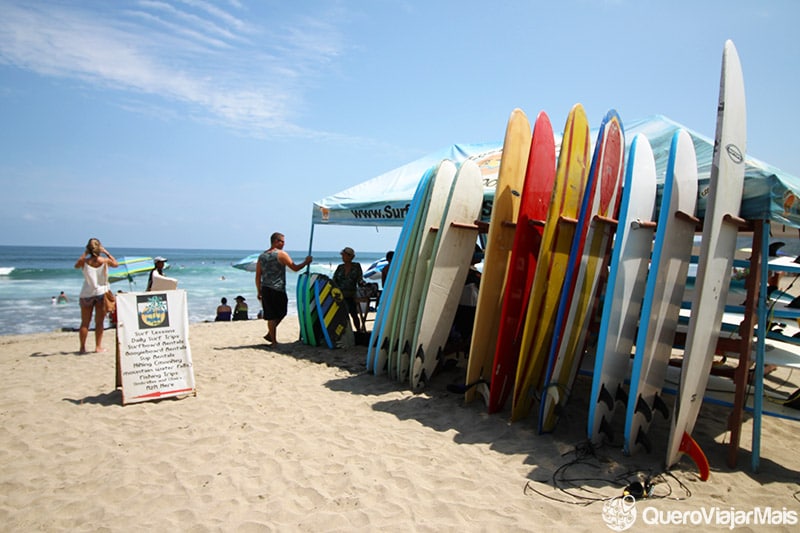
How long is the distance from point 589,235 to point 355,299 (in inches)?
164

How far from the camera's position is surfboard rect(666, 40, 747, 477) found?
3.25 metres

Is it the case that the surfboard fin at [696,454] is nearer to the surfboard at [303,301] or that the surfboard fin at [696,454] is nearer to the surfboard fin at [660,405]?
the surfboard fin at [660,405]

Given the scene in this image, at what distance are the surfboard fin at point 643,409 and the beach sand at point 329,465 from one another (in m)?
0.31

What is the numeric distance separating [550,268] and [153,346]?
3.83 meters

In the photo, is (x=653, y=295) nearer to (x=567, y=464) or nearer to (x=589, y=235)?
(x=589, y=235)

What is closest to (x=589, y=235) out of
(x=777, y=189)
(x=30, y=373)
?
(x=777, y=189)

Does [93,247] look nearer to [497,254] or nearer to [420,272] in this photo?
[420,272]

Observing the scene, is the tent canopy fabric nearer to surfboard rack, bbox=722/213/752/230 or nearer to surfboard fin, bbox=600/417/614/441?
surfboard rack, bbox=722/213/752/230

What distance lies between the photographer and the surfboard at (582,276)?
3.91 meters

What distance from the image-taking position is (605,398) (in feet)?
12.3

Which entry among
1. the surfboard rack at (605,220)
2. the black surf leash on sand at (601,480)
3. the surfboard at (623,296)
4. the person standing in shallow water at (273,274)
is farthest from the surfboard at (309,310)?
the black surf leash on sand at (601,480)

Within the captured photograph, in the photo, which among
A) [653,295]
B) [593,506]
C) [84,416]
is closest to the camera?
[593,506]

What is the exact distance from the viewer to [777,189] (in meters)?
3.53

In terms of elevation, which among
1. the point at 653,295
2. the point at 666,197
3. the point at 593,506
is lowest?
the point at 593,506
